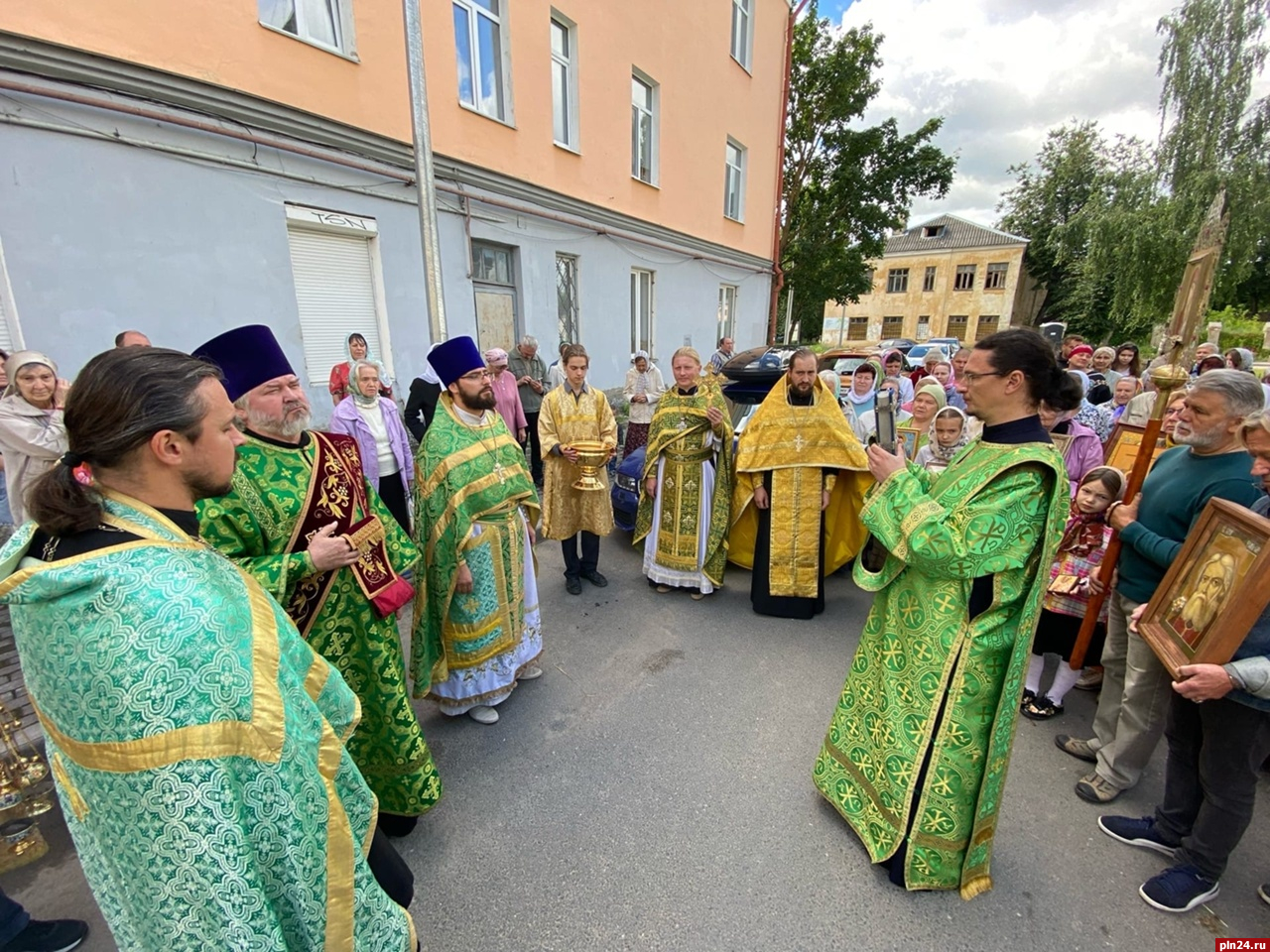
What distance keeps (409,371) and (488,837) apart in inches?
240

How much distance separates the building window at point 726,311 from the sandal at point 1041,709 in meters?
13.0

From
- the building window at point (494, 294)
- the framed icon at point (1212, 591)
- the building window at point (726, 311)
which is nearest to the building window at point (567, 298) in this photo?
the building window at point (494, 294)

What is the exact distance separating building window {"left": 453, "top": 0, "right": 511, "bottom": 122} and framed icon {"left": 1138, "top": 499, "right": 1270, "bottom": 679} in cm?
850

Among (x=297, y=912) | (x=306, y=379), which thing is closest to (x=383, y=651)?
(x=297, y=912)

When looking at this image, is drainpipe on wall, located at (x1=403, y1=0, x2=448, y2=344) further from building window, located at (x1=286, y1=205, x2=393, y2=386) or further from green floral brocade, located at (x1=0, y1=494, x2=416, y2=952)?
green floral brocade, located at (x1=0, y1=494, x2=416, y2=952)

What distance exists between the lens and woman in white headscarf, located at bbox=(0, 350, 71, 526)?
3223 millimetres

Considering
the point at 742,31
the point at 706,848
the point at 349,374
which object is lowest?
the point at 706,848

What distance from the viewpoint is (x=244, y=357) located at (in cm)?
196

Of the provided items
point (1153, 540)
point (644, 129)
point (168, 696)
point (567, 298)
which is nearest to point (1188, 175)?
point (644, 129)

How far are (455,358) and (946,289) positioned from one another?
46.3 meters

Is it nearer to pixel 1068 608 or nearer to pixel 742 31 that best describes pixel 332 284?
pixel 1068 608

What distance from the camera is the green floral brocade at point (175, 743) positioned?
935 millimetres

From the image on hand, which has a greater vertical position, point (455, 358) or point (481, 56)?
point (481, 56)

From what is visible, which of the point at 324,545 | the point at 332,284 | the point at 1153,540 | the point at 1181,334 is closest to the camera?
the point at 324,545
